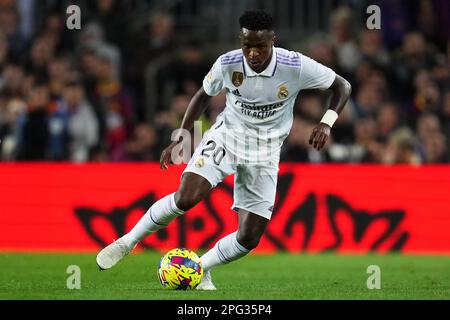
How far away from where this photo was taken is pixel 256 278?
33.7 ft

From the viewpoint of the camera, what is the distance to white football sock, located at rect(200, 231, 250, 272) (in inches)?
351

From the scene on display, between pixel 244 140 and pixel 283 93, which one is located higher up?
pixel 283 93

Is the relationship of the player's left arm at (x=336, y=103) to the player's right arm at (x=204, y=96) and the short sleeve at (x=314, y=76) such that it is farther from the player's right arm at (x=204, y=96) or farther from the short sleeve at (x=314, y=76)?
the player's right arm at (x=204, y=96)

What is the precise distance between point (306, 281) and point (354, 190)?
14.0 feet

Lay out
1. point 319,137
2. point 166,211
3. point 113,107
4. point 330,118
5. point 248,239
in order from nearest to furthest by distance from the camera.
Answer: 1. point 319,137
2. point 166,211
3. point 330,118
4. point 248,239
5. point 113,107

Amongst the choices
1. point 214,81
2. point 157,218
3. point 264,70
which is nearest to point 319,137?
point 264,70

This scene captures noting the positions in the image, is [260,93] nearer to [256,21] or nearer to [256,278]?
[256,21]

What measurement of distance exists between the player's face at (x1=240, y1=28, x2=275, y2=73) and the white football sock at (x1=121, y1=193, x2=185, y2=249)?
50.9 inches

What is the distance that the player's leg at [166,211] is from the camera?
8.41 metres

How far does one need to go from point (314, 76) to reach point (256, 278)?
7.87 ft

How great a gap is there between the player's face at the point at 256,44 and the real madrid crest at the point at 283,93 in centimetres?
33

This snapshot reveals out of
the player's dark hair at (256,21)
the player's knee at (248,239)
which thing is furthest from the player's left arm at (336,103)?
the player's knee at (248,239)

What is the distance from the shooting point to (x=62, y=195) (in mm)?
13781

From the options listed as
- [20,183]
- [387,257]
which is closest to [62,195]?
[20,183]
